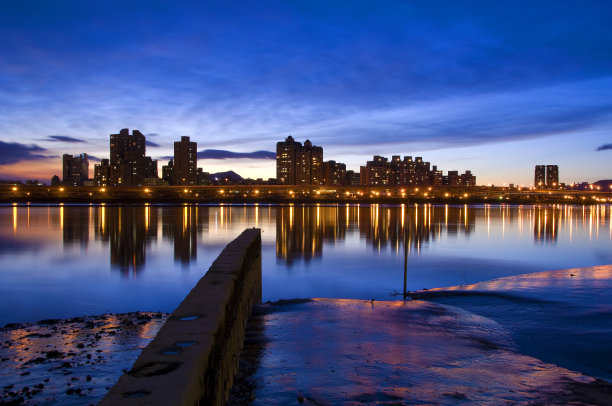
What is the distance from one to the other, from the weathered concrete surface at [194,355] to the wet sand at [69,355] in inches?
91.7

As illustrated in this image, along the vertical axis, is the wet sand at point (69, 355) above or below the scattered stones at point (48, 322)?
above

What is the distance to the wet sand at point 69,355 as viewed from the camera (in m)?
6.70

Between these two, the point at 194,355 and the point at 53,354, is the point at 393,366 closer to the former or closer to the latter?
the point at 194,355

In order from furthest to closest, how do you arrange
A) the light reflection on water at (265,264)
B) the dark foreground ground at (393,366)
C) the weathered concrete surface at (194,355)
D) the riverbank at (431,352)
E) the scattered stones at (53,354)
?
1. the light reflection on water at (265,264)
2. the scattered stones at (53,354)
3. the riverbank at (431,352)
4. the dark foreground ground at (393,366)
5. the weathered concrete surface at (194,355)

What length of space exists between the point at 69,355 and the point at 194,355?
5.84 metres

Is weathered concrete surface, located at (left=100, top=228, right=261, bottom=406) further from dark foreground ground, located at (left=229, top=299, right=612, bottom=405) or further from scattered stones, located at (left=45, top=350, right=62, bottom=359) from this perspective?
scattered stones, located at (left=45, top=350, right=62, bottom=359)

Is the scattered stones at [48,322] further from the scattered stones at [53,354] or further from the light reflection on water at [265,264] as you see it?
the scattered stones at [53,354]

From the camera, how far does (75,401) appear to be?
643 centimetres

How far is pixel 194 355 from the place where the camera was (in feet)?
13.0

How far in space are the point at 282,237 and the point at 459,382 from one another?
97.1 feet

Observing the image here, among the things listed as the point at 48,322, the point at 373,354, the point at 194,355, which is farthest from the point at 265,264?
the point at 194,355

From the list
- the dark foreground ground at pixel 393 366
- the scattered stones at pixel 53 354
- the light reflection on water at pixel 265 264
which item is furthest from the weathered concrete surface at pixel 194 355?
the light reflection on water at pixel 265 264

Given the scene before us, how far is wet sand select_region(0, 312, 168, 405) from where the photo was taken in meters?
6.70

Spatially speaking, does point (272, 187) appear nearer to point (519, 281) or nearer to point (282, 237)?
point (282, 237)
